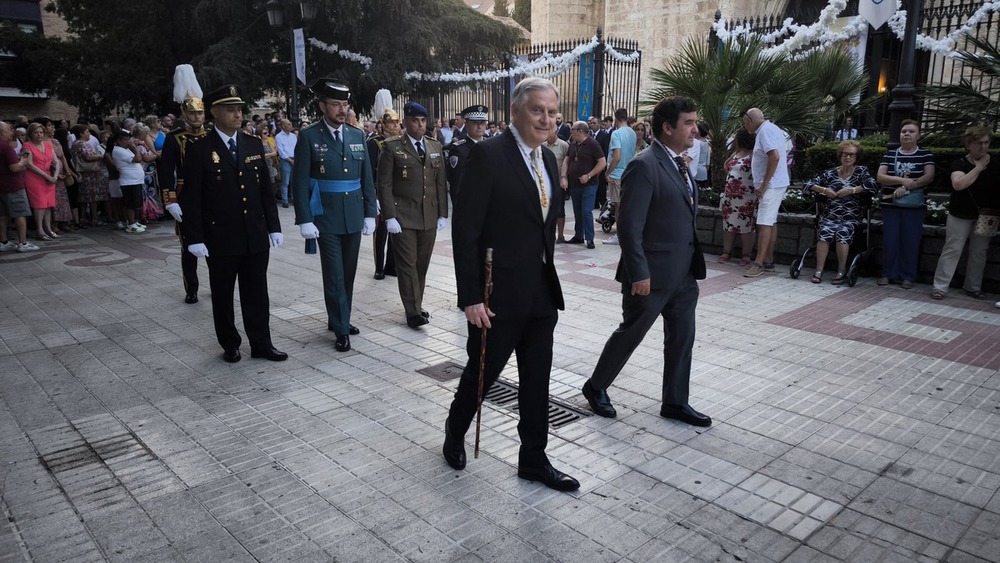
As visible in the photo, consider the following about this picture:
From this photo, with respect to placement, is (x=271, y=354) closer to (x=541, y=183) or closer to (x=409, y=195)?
(x=409, y=195)

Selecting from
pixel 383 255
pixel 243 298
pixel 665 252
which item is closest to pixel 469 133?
pixel 383 255

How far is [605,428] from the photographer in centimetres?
448

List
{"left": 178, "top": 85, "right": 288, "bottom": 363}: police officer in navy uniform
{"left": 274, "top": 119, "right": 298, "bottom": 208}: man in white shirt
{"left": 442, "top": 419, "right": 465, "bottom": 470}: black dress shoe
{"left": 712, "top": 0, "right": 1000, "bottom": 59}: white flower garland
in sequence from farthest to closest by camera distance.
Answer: {"left": 274, "top": 119, "right": 298, "bottom": 208}: man in white shirt < {"left": 712, "top": 0, "right": 1000, "bottom": 59}: white flower garland < {"left": 178, "top": 85, "right": 288, "bottom": 363}: police officer in navy uniform < {"left": 442, "top": 419, "right": 465, "bottom": 470}: black dress shoe

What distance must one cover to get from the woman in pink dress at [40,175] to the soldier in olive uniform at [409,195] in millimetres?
7686

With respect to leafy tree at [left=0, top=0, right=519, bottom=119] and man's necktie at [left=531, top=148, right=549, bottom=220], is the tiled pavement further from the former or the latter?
leafy tree at [left=0, top=0, right=519, bottom=119]

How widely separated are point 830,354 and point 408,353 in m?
3.50

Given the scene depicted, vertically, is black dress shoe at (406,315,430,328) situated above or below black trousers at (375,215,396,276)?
below

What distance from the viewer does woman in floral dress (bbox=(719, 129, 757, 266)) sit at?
30.6 feet

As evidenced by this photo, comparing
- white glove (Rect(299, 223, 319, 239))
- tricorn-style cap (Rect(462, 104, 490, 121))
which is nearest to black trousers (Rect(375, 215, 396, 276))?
tricorn-style cap (Rect(462, 104, 490, 121))

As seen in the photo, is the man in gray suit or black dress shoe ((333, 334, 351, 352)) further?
black dress shoe ((333, 334, 351, 352))

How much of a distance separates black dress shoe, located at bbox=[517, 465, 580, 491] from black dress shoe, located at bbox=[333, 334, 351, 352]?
107 inches

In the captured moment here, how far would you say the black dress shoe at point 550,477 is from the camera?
3652 millimetres

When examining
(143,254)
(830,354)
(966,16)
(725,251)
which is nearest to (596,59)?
(966,16)

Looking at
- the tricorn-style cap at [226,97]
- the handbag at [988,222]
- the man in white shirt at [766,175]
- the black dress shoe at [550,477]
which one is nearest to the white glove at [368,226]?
the tricorn-style cap at [226,97]
